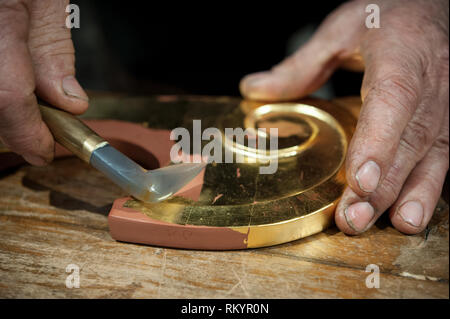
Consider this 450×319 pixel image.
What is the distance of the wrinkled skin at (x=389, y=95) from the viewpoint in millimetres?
885

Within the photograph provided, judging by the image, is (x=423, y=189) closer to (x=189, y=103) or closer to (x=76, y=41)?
(x=189, y=103)

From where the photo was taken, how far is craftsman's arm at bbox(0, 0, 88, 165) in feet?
2.60

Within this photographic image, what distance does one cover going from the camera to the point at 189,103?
52.4 inches

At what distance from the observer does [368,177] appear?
33.6 inches

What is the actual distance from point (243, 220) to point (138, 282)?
28 cm

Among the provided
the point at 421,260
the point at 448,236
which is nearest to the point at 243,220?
the point at 421,260

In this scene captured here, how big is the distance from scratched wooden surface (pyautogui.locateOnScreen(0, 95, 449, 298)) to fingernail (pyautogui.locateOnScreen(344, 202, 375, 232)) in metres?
0.05

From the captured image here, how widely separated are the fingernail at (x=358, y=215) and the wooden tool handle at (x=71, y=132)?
25.1 inches

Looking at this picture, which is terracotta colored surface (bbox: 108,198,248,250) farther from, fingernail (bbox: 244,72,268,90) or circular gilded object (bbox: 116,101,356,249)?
fingernail (bbox: 244,72,268,90)
